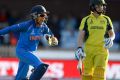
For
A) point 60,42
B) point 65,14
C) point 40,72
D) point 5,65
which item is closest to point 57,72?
point 5,65

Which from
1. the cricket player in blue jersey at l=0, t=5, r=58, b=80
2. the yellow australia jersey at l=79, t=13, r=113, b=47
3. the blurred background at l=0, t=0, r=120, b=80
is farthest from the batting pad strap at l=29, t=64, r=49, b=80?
the blurred background at l=0, t=0, r=120, b=80

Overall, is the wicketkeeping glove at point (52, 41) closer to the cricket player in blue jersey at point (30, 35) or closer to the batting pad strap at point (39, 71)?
the cricket player in blue jersey at point (30, 35)

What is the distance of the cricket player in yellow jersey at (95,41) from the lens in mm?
12688

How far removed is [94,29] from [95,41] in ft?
0.73

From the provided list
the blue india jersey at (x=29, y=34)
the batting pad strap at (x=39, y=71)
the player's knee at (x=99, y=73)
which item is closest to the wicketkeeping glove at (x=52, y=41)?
the blue india jersey at (x=29, y=34)

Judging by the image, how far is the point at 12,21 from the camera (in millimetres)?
23578

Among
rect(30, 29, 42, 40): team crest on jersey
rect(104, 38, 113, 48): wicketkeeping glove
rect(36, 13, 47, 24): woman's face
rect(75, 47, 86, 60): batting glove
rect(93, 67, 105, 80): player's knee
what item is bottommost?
rect(93, 67, 105, 80): player's knee

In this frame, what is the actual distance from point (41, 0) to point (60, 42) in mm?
2997

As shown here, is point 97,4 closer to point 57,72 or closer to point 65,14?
point 57,72

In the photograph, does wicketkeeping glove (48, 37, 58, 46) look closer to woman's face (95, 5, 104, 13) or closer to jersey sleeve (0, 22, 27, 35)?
jersey sleeve (0, 22, 27, 35)

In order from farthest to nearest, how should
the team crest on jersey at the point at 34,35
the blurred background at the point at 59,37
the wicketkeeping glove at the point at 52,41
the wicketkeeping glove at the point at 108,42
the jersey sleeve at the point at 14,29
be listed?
the blurred background at the point at 59,37 → the wicketkeeping glove at the point at 52,41 → the team crest on jersey at the point at 34,35 → the jersey sleeve at the point at 14,29 → the wicketkeeping glove at the point at 108,42

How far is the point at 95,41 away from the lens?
12734mm

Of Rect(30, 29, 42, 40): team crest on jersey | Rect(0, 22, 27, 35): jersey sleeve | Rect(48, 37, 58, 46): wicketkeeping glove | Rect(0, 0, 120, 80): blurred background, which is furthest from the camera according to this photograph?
Rect(0, 0, 120, 80): blurred background

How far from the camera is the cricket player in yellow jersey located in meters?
12.7
